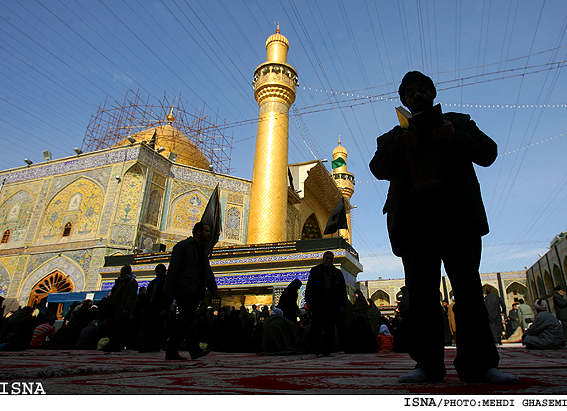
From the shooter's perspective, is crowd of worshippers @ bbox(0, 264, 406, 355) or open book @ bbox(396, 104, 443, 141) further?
crowd of worshippers @ bbox(0, 264, 406, 355)

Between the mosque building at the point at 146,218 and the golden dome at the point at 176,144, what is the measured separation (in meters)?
2.29

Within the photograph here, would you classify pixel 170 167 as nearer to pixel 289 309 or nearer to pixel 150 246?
pixel 150 246

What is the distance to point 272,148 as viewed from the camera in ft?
38.2

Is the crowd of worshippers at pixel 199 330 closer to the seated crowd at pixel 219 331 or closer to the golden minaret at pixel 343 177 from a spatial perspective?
the seated crowd at pixel 219 331

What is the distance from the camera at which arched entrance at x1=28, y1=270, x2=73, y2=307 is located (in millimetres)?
10977

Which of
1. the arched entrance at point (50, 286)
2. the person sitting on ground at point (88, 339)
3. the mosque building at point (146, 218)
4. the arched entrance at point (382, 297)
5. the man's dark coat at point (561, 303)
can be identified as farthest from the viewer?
the arched entrance at point (382, 297)

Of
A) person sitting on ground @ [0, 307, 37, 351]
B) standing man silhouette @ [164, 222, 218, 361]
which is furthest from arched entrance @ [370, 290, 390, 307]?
standing man silhouette @ [164, 222, 218, 361]

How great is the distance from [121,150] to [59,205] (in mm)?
2793

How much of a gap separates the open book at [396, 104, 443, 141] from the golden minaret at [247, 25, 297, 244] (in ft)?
32.1

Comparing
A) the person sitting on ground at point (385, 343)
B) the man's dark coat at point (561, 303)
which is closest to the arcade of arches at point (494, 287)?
the man's dark coat at point (561, 303)

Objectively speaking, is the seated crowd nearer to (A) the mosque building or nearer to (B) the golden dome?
(A) the mosque building

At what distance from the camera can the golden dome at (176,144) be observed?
1545 cm

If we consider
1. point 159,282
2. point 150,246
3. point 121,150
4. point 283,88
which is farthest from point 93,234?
→ point 159,282

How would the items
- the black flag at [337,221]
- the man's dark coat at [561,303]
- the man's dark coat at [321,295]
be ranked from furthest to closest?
the black flag at [337,221] → the man's dark coat at [561,303] → the man's dark coat at [321,295]
